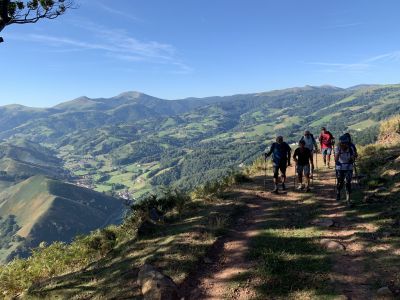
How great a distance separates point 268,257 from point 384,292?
3.27 m

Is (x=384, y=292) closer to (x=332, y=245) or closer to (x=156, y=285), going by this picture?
(x=332, y=245)

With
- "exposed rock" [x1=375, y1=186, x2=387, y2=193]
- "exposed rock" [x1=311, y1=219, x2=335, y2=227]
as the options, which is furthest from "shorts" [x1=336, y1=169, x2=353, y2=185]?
"exposed rock" [x1=311, y1=219, x2=335, y2=227]

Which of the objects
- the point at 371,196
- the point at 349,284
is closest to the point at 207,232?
the point at 349,284

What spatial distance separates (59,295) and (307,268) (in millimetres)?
7171

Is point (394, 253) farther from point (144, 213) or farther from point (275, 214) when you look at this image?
point (144, 213)

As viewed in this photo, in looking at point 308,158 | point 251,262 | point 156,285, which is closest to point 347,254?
point 251,262

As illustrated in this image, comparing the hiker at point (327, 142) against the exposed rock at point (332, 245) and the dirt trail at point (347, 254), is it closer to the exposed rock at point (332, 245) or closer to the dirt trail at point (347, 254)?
the dirt trail at point (347, 254)

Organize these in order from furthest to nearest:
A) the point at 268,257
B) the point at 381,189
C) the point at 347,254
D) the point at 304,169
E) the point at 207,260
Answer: the point at 304,169 < the point at 381,189 < the point at 207,260 < the point at 268,257 < the point at 347,254

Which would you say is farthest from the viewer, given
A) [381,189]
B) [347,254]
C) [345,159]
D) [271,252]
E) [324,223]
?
[381,189]

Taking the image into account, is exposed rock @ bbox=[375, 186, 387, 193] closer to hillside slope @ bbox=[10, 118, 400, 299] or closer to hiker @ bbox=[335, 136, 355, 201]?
hillside slope @ bbox=[10, 118, 400, 299]

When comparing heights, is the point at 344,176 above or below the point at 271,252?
above

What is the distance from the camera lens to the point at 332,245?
1095 centimetres

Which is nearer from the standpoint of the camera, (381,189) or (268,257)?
(268,257)

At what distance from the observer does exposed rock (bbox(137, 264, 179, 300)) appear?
9.27 meters
